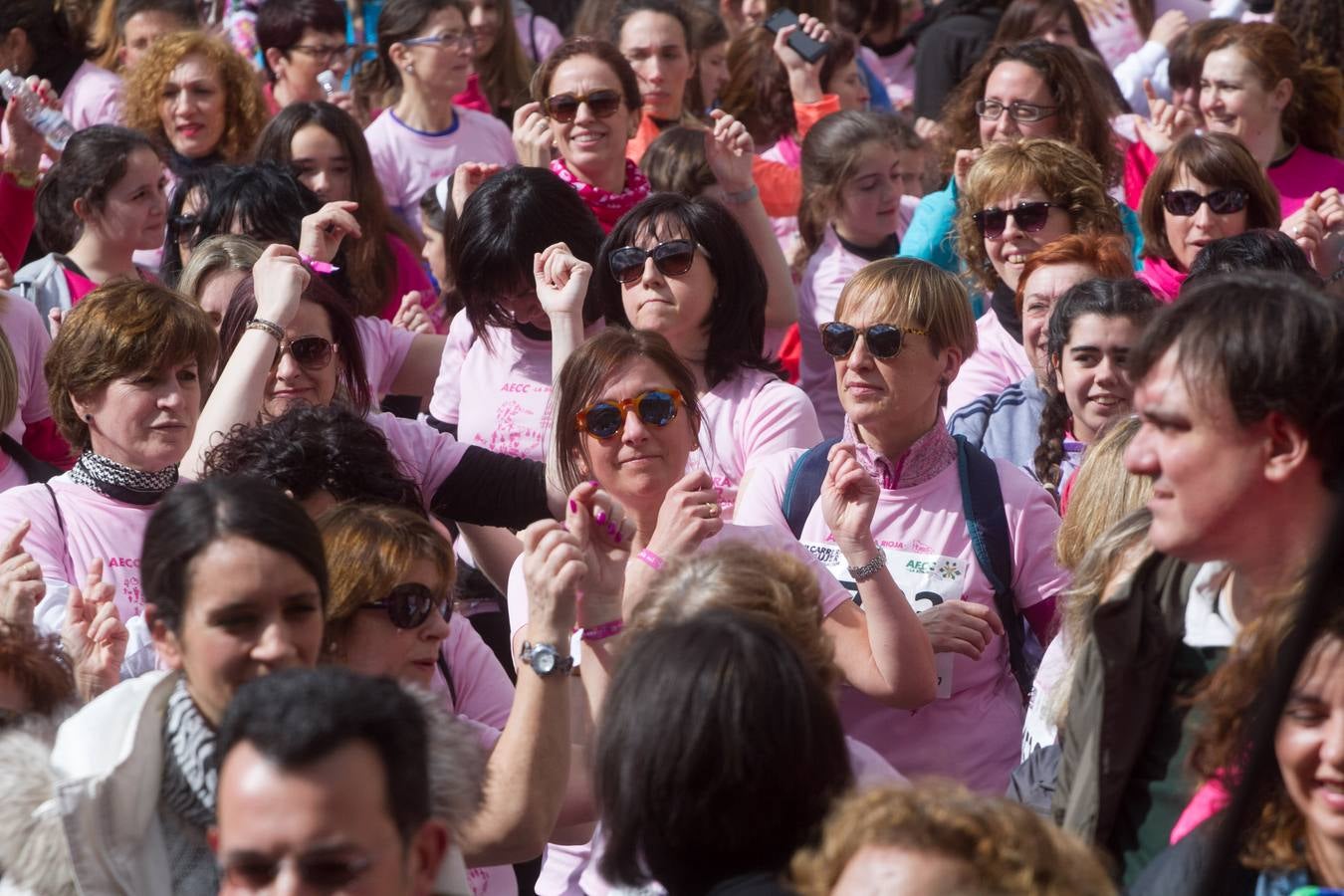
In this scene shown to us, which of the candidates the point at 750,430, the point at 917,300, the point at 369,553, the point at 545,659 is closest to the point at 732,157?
the point at 750,430

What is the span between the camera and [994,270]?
222 inches

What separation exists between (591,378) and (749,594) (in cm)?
127

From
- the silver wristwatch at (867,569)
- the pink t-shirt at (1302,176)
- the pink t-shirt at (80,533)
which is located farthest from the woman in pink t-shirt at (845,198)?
the pink t-shirt at (80,533)

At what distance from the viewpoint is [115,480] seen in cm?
406

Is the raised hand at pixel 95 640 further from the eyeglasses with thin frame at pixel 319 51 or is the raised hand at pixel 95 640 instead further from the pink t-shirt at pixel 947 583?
the eyeglasses with thin frame at pixel 319 51

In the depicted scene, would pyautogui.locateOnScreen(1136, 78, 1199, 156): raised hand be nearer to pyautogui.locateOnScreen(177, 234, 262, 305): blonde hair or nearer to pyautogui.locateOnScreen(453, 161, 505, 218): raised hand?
pyautogui.locateOnScreen(453, 161, 505, 218): raised hand

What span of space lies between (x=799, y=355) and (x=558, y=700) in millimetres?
3205

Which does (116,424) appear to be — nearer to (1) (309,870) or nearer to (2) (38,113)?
(1) (309,870)

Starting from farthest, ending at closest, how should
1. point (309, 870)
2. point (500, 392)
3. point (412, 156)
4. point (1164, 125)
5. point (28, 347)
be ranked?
point (412, 156) < point (1164, 125) < point (28, 347) < point (500, 392) < point (309, 870)

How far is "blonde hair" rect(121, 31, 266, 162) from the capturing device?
677 centimetres

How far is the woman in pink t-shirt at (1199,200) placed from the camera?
5.40 m

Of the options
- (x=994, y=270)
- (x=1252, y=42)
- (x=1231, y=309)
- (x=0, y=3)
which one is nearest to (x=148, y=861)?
(x=1231, y=309)

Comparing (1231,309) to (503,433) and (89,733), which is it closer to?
(89,733)

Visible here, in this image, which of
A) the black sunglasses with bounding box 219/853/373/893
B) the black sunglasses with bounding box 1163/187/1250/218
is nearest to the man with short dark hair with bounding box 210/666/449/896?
the black sunglasses with bounding box 219/853/373/893
